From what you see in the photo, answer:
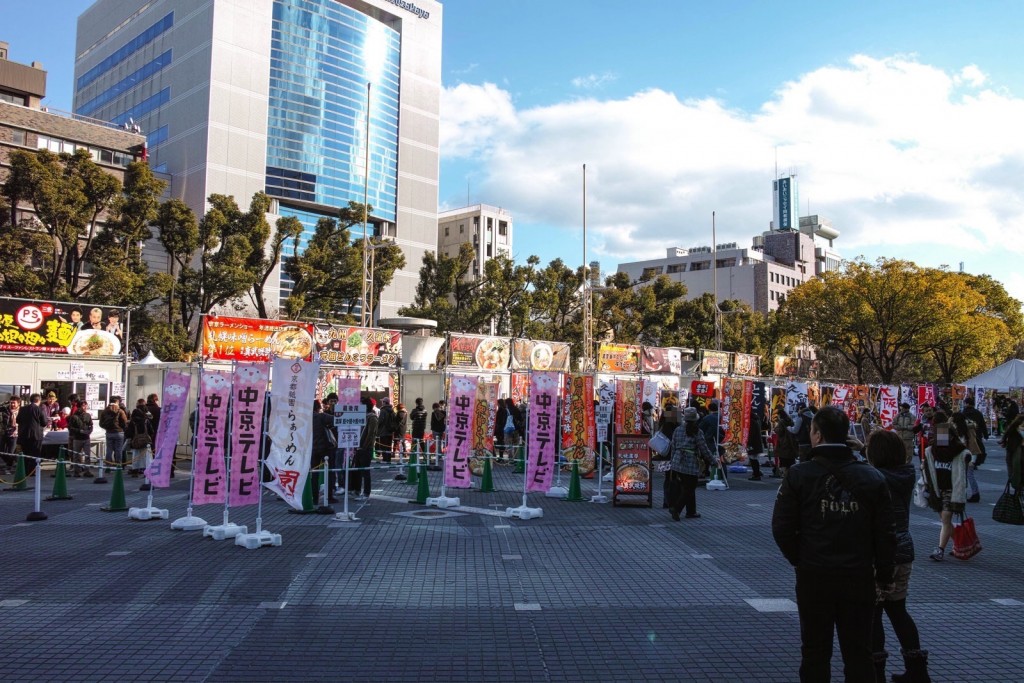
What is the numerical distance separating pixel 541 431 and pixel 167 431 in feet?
19.2

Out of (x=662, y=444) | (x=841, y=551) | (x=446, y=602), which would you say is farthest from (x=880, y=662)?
→ (x=662, y=444)

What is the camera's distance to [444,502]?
477 inches

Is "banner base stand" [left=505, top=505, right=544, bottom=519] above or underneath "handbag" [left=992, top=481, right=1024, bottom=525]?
underneath

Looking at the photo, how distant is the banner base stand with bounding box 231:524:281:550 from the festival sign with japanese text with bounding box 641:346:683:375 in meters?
19.7

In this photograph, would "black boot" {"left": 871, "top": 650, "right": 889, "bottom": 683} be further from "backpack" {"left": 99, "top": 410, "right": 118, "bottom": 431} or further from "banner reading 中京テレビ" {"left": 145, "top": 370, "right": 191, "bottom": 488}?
"backpack" {"left": 99, "top": 410, "right": 118, "bottom": 431}

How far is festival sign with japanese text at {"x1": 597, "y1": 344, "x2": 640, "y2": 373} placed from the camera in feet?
82.1

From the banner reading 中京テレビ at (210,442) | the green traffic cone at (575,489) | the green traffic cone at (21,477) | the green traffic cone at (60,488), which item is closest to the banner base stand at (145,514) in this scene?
the banner reading 中京テレビ at (210,442)

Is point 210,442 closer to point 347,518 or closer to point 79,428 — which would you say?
point 347,518

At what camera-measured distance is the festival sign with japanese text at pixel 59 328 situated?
17.3m

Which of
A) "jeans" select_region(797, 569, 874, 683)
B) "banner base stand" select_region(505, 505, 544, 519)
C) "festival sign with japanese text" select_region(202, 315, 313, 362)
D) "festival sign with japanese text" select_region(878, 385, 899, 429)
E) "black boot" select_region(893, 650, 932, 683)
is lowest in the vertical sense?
"banner base stand" select_region(505, 505, 544, 519)

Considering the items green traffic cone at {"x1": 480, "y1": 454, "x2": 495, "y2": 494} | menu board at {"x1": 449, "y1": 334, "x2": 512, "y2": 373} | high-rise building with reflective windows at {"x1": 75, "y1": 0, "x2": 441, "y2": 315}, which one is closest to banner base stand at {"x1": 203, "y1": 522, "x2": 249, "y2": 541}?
green traffic cone at {"x1": 480, "y1": 454, "x2": 495, "y2": 494}

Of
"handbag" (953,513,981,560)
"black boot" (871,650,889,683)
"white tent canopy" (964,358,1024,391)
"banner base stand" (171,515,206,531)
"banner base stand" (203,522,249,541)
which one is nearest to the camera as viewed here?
"black boot" (871,650,889,683)

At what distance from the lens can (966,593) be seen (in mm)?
6996

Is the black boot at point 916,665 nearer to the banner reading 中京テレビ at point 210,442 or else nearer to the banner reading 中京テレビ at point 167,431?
the banner reading 中京テレビ at point 210,442
